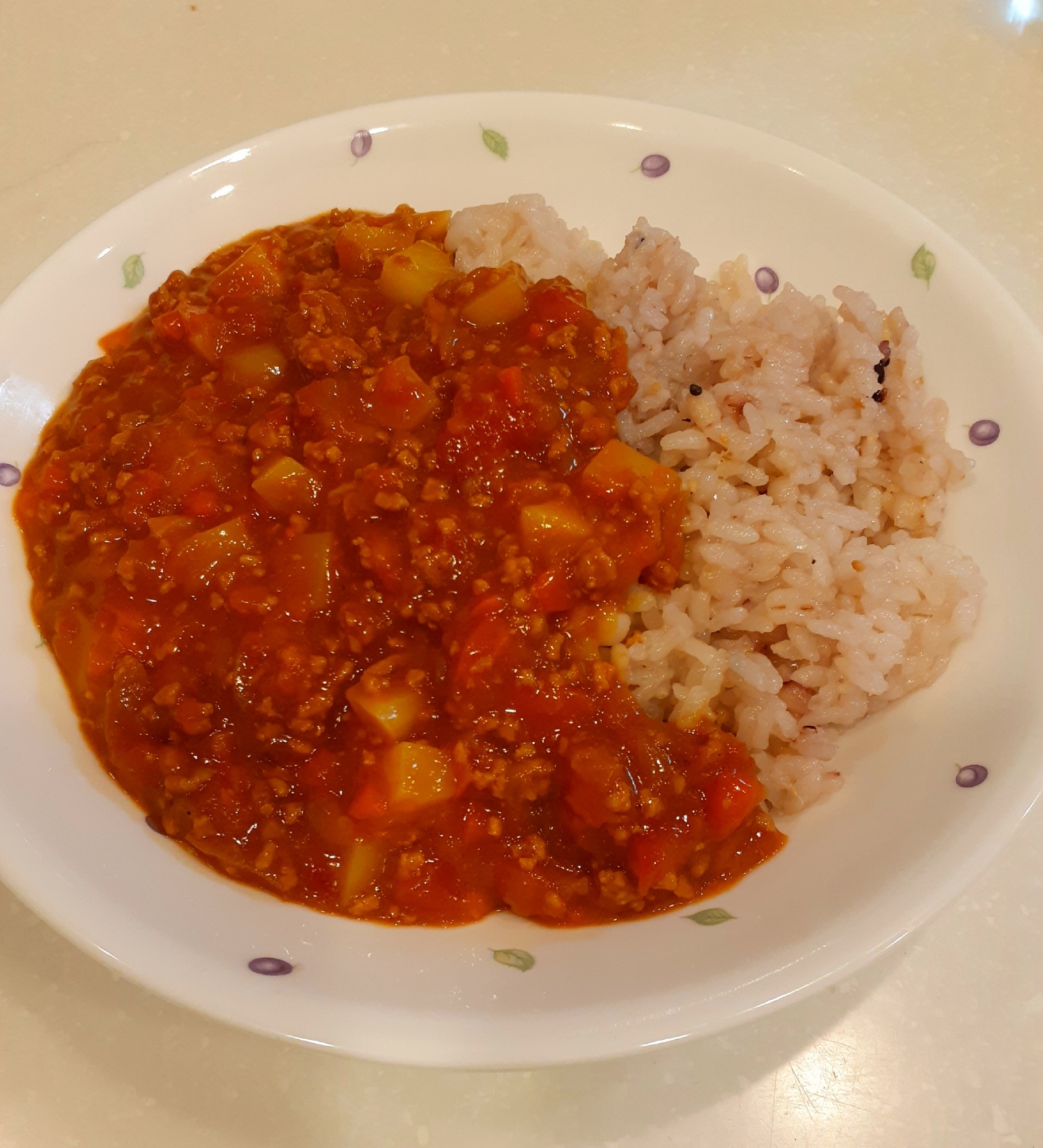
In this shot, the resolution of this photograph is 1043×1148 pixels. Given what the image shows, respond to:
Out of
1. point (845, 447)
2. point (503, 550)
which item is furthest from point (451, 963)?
point (845, 447)

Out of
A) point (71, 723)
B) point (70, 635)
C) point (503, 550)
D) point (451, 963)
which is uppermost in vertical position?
point (503, 550)

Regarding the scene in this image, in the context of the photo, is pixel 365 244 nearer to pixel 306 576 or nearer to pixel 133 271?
pixel 133 271

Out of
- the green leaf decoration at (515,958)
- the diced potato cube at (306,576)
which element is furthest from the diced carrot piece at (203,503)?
the green leaf decoration at (515,958)

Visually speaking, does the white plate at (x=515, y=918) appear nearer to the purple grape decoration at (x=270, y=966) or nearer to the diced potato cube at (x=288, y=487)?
the purple grape decoration at (x=270, y=966)

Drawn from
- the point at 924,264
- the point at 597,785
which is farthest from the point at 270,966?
the point at 924,264

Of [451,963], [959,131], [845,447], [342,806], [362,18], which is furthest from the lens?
[362,18]

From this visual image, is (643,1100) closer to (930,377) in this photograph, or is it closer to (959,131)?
(930,377)

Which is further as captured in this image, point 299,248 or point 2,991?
point 299,248
